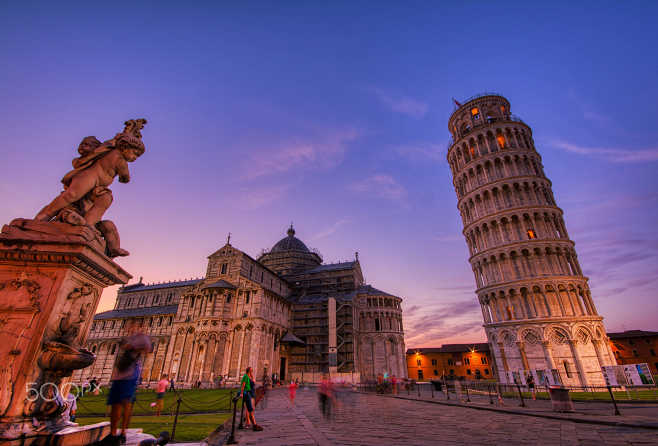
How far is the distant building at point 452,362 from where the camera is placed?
72.7 m

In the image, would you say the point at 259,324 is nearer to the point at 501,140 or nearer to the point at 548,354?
the point at 548,354

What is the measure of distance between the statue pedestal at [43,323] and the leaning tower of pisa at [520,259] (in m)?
35.0

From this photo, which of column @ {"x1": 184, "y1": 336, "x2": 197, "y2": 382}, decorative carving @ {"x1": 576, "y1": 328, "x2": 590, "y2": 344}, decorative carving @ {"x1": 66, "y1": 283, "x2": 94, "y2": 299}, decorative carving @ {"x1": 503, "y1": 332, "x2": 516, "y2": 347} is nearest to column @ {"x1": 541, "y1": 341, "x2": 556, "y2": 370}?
decorative carving @ {"x1": 503, "y1": 332, "x2": 516, "y2": 347}

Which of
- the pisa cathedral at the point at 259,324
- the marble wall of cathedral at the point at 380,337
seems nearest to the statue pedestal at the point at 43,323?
the pisa cathedral at the point at 259,324

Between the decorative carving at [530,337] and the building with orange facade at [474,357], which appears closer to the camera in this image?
the decorative carving at [530,337]

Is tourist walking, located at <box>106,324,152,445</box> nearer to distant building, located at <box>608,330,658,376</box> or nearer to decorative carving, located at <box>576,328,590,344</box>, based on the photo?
decorative carving, located at <box>576,328,590,344</box>

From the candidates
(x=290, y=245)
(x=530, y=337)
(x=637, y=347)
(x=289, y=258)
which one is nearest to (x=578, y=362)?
(x=530, y=337)

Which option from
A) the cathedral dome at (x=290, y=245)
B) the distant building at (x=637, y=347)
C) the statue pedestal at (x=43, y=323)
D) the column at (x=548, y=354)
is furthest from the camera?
the cathedral dome at (x=290, y=245)

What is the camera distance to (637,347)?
196 ft

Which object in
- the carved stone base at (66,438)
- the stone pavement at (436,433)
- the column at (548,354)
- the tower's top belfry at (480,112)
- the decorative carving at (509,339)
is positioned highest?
the tower's top belfry at (480,112)

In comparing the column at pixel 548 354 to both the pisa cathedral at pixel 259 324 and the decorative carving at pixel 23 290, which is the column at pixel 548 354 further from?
the decorative carving at pixel 23 290

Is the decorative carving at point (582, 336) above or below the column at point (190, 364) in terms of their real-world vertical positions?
above

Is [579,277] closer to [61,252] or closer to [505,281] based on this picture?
[505,281]

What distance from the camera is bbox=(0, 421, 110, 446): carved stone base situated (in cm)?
291
